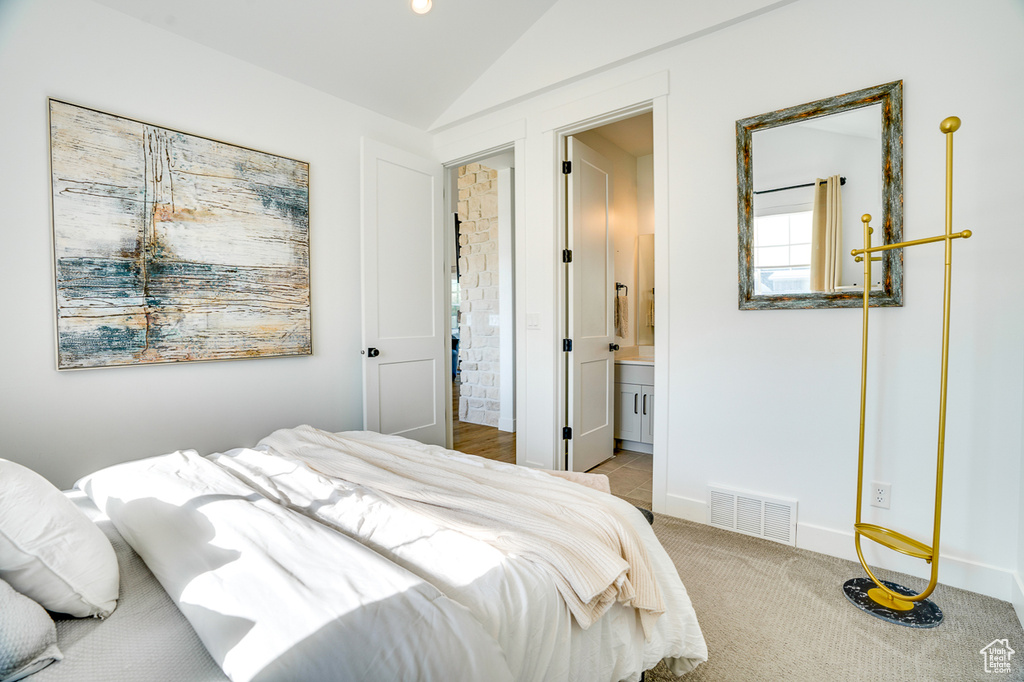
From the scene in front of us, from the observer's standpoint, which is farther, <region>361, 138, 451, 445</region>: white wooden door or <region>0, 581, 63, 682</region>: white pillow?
<region>361, 138, 451, 445</region>: white wooden door

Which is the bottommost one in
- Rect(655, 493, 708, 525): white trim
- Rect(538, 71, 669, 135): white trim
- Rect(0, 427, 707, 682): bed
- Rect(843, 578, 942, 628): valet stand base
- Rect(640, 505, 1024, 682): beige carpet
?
Rect(640, 505, 1024, 682): beige carpet

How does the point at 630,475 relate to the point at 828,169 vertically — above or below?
below

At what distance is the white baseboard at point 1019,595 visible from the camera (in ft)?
5.74

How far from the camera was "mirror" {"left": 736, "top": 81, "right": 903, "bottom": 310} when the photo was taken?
6.87 ft

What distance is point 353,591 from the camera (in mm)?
919

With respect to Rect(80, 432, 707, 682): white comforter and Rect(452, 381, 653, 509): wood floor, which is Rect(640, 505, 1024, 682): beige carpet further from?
Rect(452, 381, 653, 509): wood floor

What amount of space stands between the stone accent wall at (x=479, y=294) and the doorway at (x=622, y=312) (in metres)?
1.35

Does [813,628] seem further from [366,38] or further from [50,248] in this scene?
[366,38]

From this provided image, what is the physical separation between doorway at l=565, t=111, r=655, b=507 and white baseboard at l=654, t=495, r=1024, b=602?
948 mm

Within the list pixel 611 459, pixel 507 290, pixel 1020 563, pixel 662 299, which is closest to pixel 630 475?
pixel 611 459

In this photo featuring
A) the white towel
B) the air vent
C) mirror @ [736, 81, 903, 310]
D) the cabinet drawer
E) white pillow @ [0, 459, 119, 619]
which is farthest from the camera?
the white towel

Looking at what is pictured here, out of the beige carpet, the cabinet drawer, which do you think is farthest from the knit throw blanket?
the cabinet drawer

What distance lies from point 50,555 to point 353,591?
0.61 m

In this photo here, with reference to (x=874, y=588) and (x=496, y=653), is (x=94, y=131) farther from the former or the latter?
(x=874, y=588)
